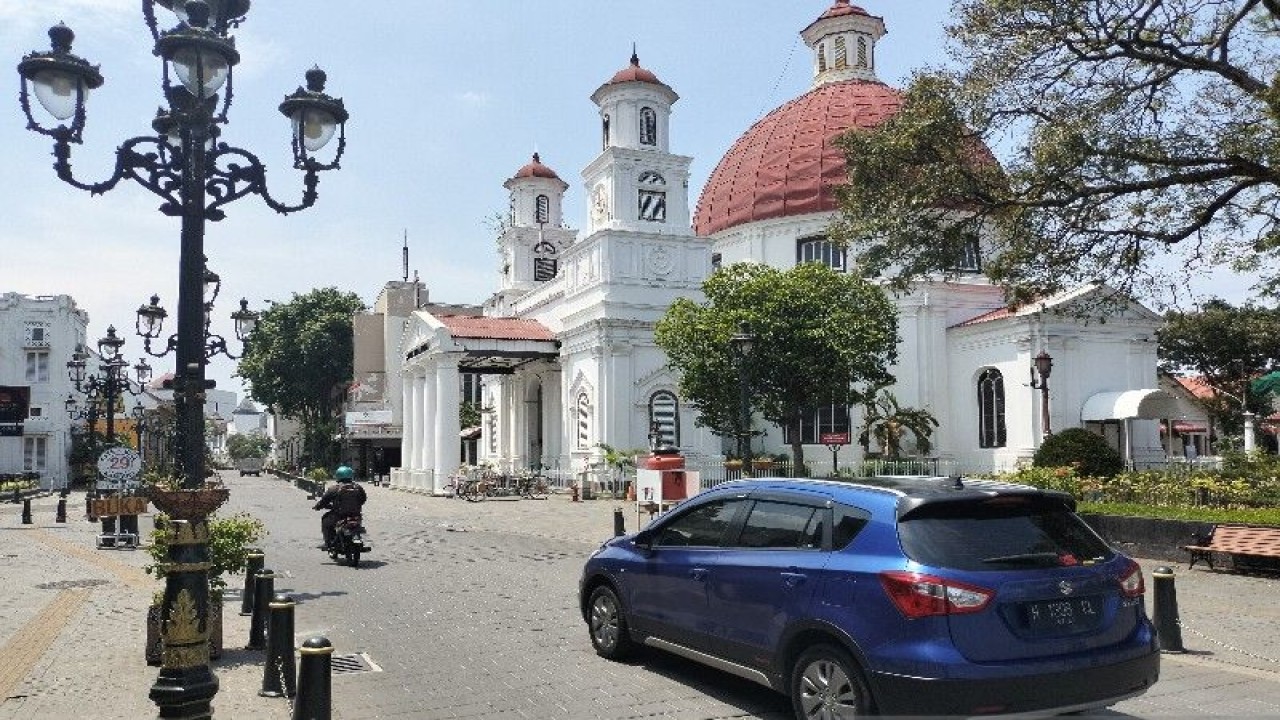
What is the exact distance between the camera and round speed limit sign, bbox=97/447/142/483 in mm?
17562

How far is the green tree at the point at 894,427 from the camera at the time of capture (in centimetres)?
3822

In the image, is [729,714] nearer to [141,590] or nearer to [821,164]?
[141,590]

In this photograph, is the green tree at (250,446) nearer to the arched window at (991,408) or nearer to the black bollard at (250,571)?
the arched window at (991,408)

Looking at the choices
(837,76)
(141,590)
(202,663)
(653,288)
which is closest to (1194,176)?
(202,663)

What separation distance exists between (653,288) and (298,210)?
30.4 metres

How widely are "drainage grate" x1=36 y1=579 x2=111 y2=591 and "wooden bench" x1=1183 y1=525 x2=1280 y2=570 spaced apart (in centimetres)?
1555

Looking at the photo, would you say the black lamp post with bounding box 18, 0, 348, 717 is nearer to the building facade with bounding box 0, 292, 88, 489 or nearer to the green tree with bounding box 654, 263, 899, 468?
the green tree with bounding box 654, 263, 899, 468

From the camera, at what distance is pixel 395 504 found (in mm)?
34469

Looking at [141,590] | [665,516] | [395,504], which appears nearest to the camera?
[665,516]

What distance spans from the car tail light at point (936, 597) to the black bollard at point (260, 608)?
5983 mm

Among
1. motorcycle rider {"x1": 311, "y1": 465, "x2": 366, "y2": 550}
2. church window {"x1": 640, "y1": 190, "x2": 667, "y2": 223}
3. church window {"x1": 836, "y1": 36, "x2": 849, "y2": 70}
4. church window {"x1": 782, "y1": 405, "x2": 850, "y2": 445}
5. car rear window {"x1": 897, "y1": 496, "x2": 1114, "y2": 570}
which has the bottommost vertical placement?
motorcycle rider {"x1": 311, "y1": 465, "x2": 366, "y2": 550}

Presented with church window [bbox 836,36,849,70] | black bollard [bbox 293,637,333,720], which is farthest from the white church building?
black bollard [bbox 293,637,333,720]

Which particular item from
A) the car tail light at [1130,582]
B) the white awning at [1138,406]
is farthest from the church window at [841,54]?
the car tail light at [1130,582]

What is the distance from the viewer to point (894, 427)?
126ft
